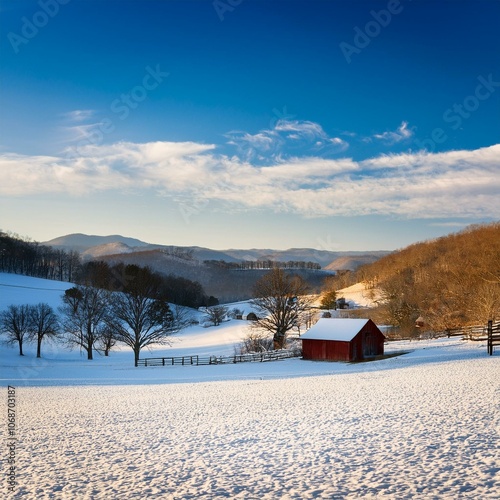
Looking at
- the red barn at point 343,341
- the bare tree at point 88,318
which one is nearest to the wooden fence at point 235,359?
the red barn at point 343,341

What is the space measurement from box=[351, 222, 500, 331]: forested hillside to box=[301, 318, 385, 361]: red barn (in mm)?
12862

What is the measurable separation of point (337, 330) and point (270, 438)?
2818cm

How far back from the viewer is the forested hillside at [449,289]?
5497cm

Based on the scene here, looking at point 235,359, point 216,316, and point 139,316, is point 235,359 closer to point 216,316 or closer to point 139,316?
point 139,316

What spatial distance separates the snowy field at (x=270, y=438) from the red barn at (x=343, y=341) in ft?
39.1

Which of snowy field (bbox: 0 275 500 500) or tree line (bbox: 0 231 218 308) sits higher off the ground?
tree line (bbox: 0 231 218 308)

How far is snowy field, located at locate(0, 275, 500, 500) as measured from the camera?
903 centimetres

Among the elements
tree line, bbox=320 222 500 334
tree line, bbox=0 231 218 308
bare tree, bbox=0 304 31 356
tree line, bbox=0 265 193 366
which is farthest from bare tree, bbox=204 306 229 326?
bare tree, bbox=0 304 31 356

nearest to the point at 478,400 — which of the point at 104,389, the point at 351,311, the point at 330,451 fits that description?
the point at 330,451

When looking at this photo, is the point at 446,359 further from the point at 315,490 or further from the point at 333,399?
the point at 315,490

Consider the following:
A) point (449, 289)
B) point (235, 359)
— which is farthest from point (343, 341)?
point (449, 289)

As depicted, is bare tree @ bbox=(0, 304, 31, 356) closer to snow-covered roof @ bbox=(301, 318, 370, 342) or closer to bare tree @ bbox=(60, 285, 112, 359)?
bare tree @ bbox=(60, 285, 112, 359)

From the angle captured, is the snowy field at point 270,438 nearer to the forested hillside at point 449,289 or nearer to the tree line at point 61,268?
the forested hillside at point 449,289

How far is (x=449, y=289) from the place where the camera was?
72.2 meters
